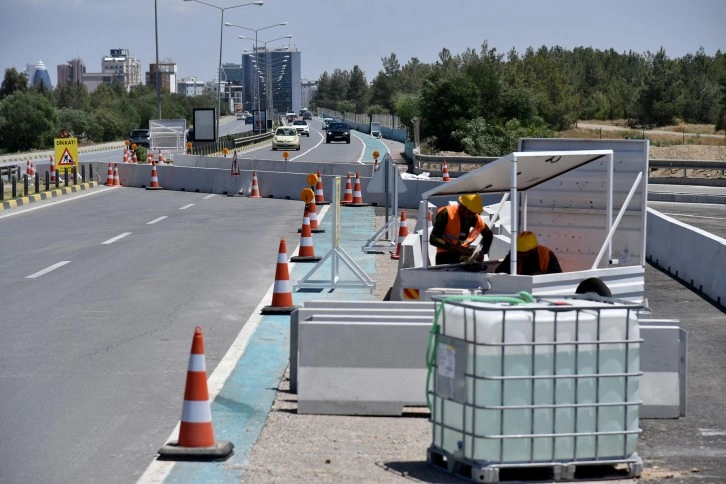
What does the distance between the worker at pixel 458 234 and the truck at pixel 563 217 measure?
0.62ft

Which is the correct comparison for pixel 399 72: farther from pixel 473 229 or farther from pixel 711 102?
pixel 473 229

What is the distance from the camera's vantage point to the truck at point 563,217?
1115 cm

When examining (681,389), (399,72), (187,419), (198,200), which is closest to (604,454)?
(681,389)

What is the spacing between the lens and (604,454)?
7.30m

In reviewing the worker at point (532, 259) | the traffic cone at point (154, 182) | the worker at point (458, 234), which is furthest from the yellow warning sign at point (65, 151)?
the worker at point (532, 259)

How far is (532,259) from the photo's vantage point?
1139 centimetres

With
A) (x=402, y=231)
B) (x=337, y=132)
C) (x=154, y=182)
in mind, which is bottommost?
(x=154, y=182)

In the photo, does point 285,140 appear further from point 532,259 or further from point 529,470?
point 529,470

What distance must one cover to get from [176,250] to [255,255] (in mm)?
1651

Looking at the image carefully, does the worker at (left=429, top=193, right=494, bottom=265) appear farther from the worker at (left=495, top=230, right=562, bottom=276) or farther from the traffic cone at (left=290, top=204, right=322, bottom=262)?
the traffic cone at (left=290, top=204, right=322, bottom=262)

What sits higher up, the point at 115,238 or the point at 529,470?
the point at 529,470

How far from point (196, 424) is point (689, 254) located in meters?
12.0

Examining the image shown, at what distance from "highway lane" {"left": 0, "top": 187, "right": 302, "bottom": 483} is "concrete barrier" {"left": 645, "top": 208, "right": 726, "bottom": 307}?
628cm

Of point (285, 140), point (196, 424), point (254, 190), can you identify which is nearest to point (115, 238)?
point (254, 190)
